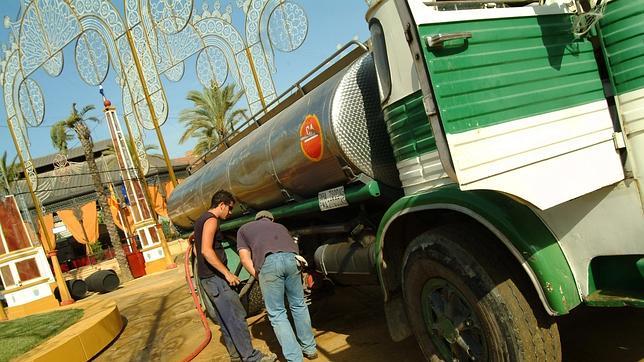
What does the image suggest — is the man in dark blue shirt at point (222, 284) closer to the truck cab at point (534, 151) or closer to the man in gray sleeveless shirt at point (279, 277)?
the man in gray sleeveless shirt at point (279, 277)

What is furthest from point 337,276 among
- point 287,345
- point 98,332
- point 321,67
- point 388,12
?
point 98,332

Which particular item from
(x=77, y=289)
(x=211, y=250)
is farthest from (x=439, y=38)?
(x=77, y=289)

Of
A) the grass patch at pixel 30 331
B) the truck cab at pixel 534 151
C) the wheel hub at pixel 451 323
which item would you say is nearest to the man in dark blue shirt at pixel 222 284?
the wheel hub at pixel 451 323

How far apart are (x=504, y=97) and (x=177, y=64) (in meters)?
15.1

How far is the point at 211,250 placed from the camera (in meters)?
4.98

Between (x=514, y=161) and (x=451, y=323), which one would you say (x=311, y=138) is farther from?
(x=514, y=161)

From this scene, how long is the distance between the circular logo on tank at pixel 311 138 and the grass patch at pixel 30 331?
5.50 metres

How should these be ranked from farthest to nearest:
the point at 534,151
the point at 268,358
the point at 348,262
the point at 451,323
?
the point at 268,358
the point at 348,262
the point at 451,323
the point at 534,151

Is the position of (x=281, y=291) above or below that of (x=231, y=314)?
above

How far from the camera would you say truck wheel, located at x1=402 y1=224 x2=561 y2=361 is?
2713mm

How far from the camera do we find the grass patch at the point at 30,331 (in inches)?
287

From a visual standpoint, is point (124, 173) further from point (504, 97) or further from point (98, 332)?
point (504, 97)

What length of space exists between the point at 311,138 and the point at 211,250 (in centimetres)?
164

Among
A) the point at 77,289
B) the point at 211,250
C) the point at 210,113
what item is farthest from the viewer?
the point at 210,113
